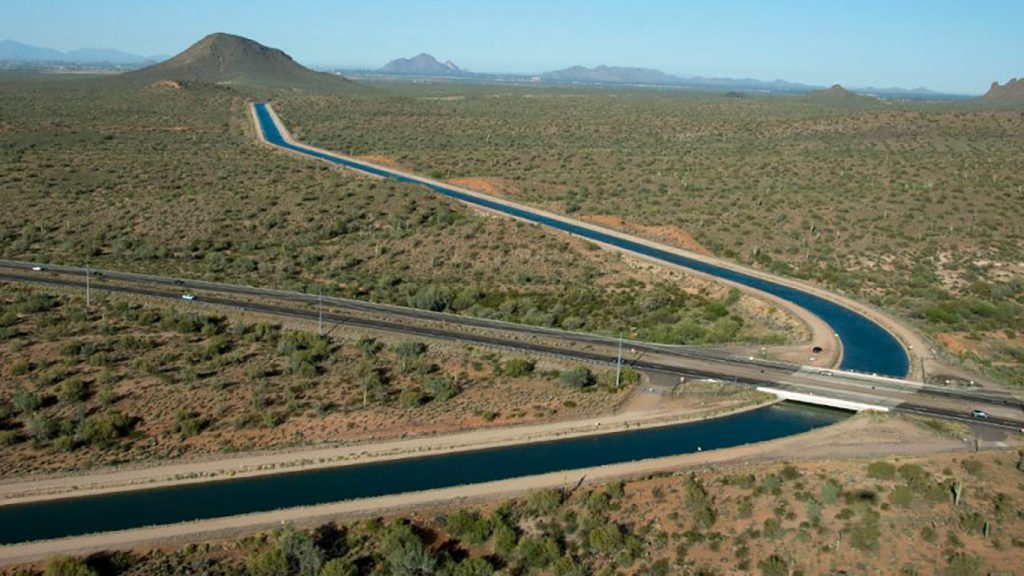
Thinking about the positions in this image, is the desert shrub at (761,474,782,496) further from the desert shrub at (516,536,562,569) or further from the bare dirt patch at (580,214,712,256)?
the bare dirt patch at (580,214,712,256)

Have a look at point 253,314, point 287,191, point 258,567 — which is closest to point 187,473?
point 258,567

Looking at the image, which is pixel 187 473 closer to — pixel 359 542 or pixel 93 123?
pixel 359 542

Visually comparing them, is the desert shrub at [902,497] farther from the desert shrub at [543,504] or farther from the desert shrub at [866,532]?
the desert shrub at [543,504]

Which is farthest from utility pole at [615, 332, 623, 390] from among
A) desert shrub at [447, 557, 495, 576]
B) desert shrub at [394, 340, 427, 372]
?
desert shrub at [447, 557, 495, 576]

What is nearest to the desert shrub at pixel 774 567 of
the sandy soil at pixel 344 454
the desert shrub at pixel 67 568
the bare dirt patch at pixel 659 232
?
the sandy soil at pixel 344 454

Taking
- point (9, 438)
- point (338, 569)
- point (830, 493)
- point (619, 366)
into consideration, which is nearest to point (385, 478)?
point (338, 569)

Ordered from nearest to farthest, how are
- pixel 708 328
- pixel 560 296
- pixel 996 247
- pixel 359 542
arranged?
pixel 359 542, pixel 708 328, pixel 560 296, pixel 996 247

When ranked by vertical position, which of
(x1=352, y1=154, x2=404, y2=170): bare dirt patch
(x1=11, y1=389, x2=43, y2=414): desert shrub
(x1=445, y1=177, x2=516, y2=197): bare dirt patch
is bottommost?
(x1=11, y1=389, x2=43, y2=414): desert shrub
